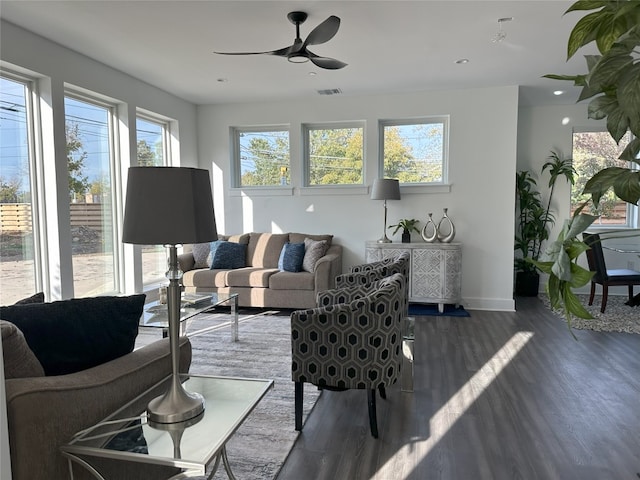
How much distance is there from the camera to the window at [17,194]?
3629mm

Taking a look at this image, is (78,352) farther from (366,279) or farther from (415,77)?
(415,77)

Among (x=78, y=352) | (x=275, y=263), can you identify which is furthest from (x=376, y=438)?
(x=275, y=263)

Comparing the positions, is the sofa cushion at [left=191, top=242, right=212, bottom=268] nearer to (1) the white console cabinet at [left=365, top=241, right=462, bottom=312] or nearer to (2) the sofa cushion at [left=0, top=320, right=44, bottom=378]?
(1) the white console cabinet at [left=365, top=241, right=462, bottom=312]

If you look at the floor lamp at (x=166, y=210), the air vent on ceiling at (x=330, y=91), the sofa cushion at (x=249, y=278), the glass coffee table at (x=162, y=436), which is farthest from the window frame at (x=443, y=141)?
the floor lamp at (x=166, y=210)

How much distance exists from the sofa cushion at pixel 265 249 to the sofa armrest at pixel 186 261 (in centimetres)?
71

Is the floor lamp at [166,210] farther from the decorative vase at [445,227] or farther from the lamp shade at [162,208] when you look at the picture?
the decorative vase at [445,227]

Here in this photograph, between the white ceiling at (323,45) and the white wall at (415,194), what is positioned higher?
the white ceiling at (323,45)

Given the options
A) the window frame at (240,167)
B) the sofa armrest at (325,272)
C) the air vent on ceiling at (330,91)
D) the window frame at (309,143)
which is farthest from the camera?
the window frame at (240,167)

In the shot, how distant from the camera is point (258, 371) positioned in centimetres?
344

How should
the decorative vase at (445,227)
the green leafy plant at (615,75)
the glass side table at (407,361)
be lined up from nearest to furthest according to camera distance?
the green leafy plant at (615,75) → the glass side table at (407,361) → the decorative vase at (445,227)

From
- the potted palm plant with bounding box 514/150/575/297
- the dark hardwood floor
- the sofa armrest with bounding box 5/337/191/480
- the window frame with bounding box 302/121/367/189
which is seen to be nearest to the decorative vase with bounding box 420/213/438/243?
the window frame with bounding box 302/121/367/189

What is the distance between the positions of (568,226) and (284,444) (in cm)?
207

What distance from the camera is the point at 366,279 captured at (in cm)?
342

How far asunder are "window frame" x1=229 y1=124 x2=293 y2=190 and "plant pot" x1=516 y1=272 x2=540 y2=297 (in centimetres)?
346
